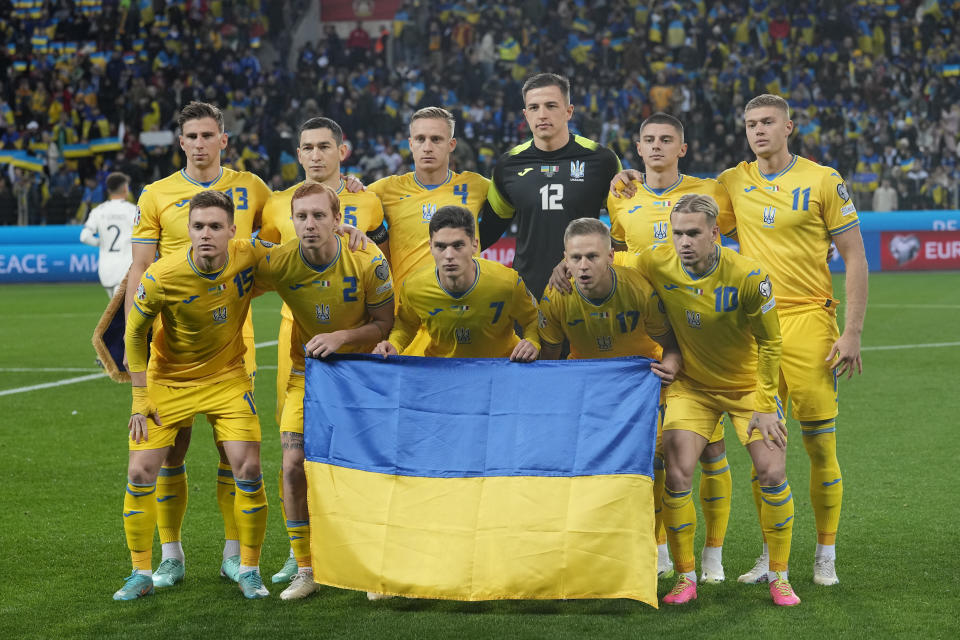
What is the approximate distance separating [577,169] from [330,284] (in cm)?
152

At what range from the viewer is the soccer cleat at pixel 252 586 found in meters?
5.33

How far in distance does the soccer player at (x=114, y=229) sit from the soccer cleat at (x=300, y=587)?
8.73 meters

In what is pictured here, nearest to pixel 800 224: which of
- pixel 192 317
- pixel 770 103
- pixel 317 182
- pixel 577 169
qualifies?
pixel 770 103

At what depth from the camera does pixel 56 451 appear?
8.65 m

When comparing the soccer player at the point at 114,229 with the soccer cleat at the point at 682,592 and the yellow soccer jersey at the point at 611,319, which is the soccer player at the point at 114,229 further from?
the soccer cleat at the point at 682,592

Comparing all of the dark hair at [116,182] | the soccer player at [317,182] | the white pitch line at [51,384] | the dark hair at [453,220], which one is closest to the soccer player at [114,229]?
the dark hair at [116,182]

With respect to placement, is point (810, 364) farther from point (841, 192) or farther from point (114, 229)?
point (114, 229)

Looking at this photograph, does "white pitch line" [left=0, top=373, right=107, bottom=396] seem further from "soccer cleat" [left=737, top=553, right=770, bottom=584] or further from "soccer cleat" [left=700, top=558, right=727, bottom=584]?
"soccer cleat" [left=737, top=553, right=770, bottom=584]

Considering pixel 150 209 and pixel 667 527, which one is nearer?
pixel 667 527

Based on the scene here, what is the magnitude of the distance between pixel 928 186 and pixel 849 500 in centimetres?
1684

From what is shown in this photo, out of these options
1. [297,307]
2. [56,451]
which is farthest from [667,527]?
[56,451]

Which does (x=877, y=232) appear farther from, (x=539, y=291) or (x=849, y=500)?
(x=539, y=291)

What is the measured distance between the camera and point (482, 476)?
512 cm

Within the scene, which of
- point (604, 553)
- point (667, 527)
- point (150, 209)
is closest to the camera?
point (604, 553)
